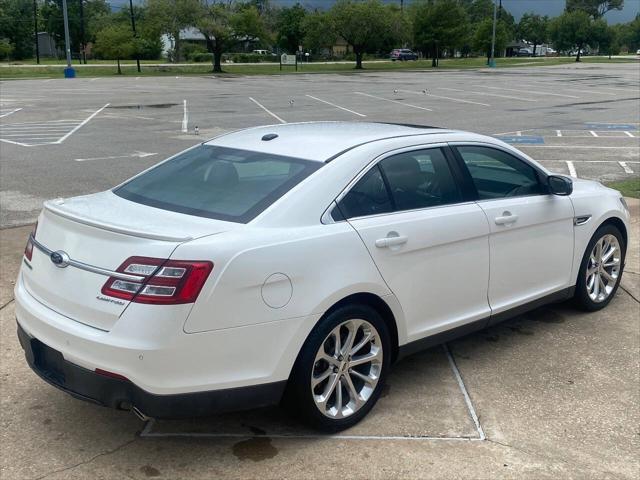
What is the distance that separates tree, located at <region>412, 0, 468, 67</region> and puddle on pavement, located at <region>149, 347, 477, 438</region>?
66718 millimetres

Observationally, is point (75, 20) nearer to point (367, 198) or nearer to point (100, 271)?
point (367, 198)

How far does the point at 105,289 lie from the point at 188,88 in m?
34.0

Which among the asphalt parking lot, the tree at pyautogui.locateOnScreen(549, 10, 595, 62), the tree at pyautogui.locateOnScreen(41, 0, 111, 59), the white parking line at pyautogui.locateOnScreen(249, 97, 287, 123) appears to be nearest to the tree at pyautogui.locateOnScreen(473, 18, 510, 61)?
the tree at pyautogui.locateOnScreen(549, 10, 595, 62)

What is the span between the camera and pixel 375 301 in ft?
12.5

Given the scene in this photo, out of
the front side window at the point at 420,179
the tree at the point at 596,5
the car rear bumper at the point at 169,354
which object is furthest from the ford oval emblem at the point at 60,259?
the tree at the point at 596,5

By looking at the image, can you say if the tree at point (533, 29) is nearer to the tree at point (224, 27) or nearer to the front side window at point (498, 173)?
the tree at point (224, 27)

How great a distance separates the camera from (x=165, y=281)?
10.2ft

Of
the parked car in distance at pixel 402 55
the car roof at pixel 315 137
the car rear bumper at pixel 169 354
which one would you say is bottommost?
the car rear bumper at pixel 169 354

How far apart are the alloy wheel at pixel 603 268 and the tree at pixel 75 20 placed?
86385mm

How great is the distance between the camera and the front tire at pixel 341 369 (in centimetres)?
351

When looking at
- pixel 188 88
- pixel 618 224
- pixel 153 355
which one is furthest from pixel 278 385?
pixel 188 88

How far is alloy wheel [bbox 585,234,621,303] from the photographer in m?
5.48

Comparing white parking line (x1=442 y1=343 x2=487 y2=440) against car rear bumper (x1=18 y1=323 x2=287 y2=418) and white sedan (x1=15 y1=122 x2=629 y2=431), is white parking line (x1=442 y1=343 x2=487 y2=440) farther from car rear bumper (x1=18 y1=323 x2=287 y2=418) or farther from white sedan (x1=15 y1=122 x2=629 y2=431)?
car rear bumper (x1=18 y1=323 x2=287 y2=418)

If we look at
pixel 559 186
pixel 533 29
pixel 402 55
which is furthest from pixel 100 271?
pixel 533 29
